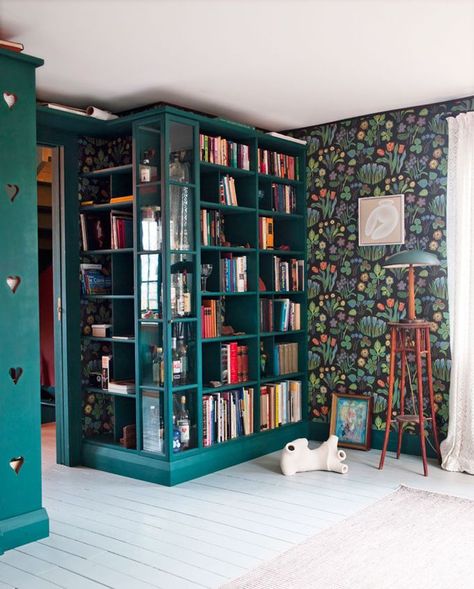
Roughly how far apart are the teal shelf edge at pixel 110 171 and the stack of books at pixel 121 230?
0.30 metres

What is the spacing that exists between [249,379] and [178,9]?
2939 mm

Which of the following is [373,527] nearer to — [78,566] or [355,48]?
[78,566]

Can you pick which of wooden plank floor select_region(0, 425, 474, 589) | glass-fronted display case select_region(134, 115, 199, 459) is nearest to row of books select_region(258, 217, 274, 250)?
glass-fronted display case select_region(134, 115, 199, 459)

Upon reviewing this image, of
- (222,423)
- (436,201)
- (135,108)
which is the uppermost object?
(135,108)

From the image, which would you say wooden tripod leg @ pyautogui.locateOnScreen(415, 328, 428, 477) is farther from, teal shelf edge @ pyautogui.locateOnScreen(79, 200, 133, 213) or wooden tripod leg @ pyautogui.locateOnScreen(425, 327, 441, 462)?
teal shelf edge @ pyautogui.locateOnScreen(79, 200, 133, 213)

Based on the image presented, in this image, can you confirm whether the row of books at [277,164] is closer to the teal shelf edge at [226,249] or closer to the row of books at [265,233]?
the row of books at [265,233]

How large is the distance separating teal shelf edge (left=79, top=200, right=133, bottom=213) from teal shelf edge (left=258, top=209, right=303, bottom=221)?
108 centimetres

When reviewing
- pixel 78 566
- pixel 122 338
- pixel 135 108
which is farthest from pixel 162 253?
pixel 78 566

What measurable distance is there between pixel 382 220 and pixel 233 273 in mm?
1288

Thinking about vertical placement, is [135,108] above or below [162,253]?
above

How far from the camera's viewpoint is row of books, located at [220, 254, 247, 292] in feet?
16.6

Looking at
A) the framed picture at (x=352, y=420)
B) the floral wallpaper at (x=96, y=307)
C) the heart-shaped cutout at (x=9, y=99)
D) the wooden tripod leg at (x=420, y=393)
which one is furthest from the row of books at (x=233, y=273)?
the heart-shaped cutout at (x=9, y=99)

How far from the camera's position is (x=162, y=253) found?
4551 mm

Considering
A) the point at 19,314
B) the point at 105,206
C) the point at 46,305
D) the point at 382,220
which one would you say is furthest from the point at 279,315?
the point at 46,305
